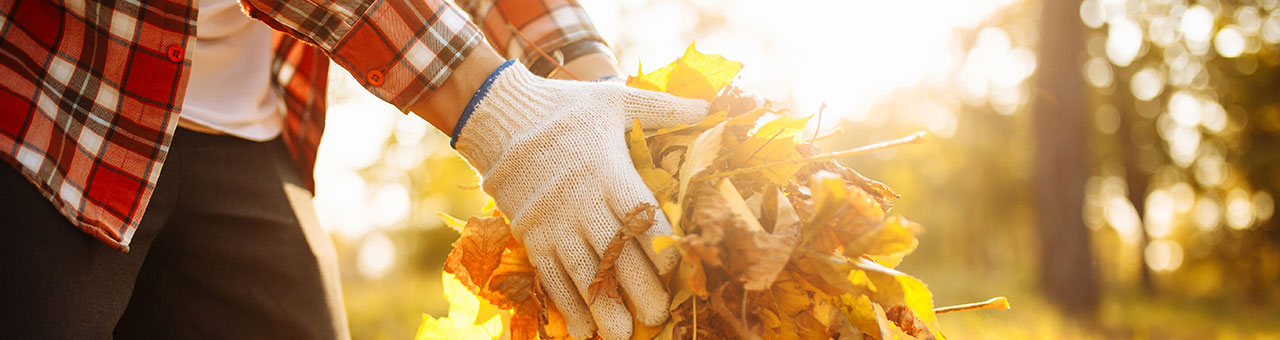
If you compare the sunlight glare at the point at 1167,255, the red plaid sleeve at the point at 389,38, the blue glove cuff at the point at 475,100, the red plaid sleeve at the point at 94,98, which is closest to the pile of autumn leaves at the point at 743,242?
the blue glove cuff at the point at 475,100

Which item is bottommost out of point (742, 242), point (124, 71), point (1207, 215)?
point (1207, 215)

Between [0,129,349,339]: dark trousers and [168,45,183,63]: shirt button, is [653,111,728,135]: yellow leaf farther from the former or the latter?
[0,129,349,339]: dark trousers

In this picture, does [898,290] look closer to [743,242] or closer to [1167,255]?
[743,242]

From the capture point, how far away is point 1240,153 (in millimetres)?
14492

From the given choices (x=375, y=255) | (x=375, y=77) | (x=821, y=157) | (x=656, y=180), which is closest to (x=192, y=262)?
(x=375, y=77)

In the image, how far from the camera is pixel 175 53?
1155 millimetres

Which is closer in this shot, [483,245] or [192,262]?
[483,245]

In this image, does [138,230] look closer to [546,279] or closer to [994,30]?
[546,279]

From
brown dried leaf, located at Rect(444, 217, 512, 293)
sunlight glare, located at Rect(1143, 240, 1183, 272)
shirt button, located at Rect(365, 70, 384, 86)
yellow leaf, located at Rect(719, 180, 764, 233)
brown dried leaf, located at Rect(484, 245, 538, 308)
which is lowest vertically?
sunlight glare, located at Rect(1143, 240, 1183, 272)

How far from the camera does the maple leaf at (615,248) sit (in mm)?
1115

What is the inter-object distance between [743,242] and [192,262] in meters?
1.15

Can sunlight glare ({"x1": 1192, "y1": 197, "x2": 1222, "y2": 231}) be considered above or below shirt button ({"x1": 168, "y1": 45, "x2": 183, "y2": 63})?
below

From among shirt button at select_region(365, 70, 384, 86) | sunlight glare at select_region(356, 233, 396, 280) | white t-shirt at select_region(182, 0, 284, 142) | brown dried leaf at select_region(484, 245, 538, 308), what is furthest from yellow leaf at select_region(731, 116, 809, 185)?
sunlight glare at select_region(356, 233, 396, 280)

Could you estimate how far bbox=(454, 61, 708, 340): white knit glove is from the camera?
1.15m
